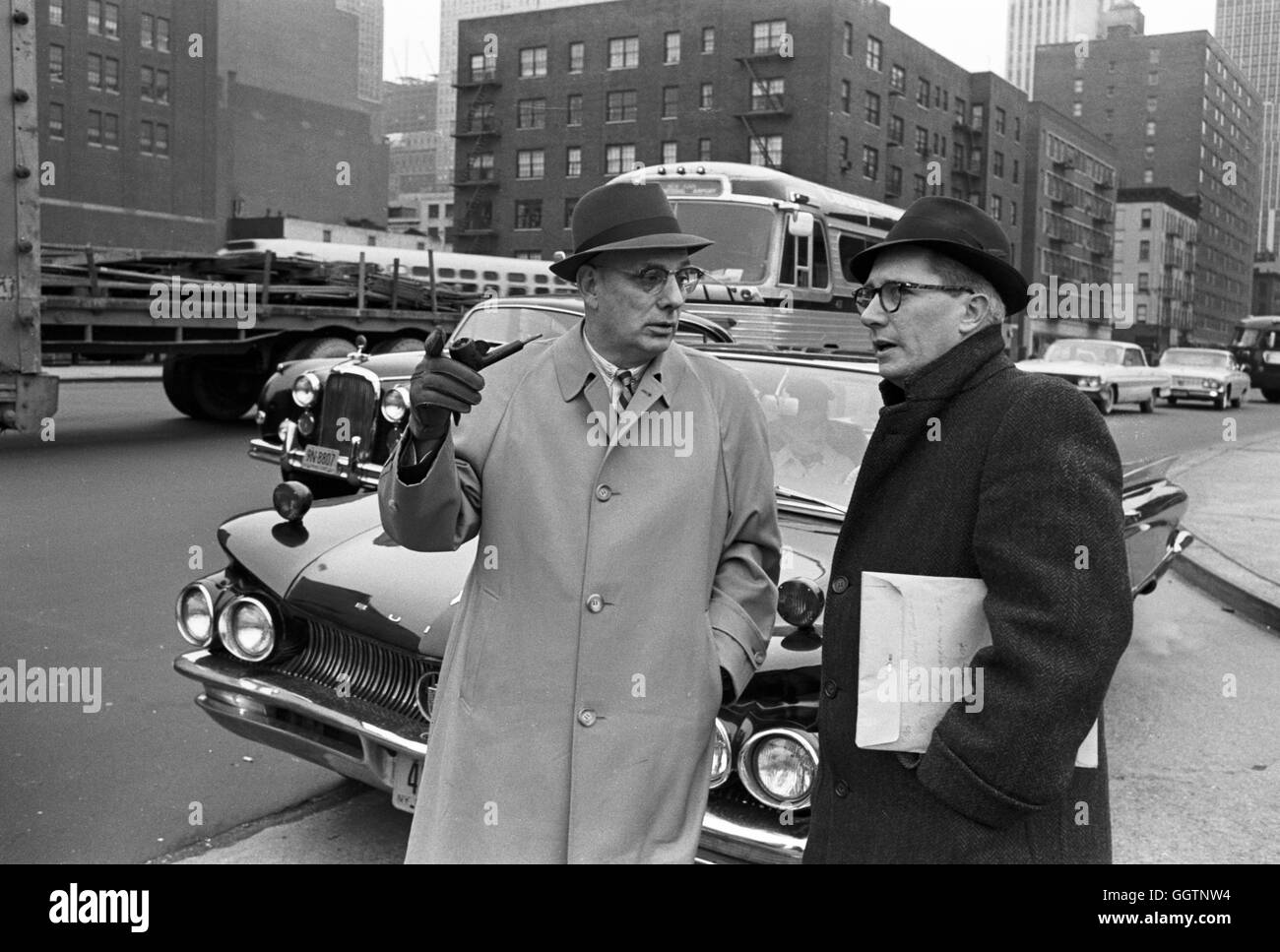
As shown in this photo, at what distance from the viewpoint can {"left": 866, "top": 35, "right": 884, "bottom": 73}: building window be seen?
62.1m

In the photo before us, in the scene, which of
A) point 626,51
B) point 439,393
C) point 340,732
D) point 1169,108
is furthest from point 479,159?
point 1169,108

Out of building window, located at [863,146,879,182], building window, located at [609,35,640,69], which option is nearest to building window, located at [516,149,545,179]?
building window, located at [609,35,640,69]

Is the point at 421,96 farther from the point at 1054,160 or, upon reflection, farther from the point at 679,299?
the point at 679,299

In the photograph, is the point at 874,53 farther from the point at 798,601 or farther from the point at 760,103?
the point at 798,601

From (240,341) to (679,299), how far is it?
13.7m

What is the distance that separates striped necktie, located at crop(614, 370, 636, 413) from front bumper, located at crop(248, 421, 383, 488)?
6057 millimetres

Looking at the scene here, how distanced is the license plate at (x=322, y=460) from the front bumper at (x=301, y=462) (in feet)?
0.07

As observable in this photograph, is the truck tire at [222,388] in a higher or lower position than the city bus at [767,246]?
lower

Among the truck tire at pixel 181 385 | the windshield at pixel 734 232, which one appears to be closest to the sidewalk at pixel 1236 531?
the windshield at pixel 734 232

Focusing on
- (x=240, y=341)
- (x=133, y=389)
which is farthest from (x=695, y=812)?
(x=133, y=389)

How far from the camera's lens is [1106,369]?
26469 millimetres

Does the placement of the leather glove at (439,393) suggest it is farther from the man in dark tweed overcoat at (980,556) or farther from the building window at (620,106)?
the building window at (620,106)

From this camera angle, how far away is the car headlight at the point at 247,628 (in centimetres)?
417

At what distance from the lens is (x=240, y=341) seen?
15.4 m
